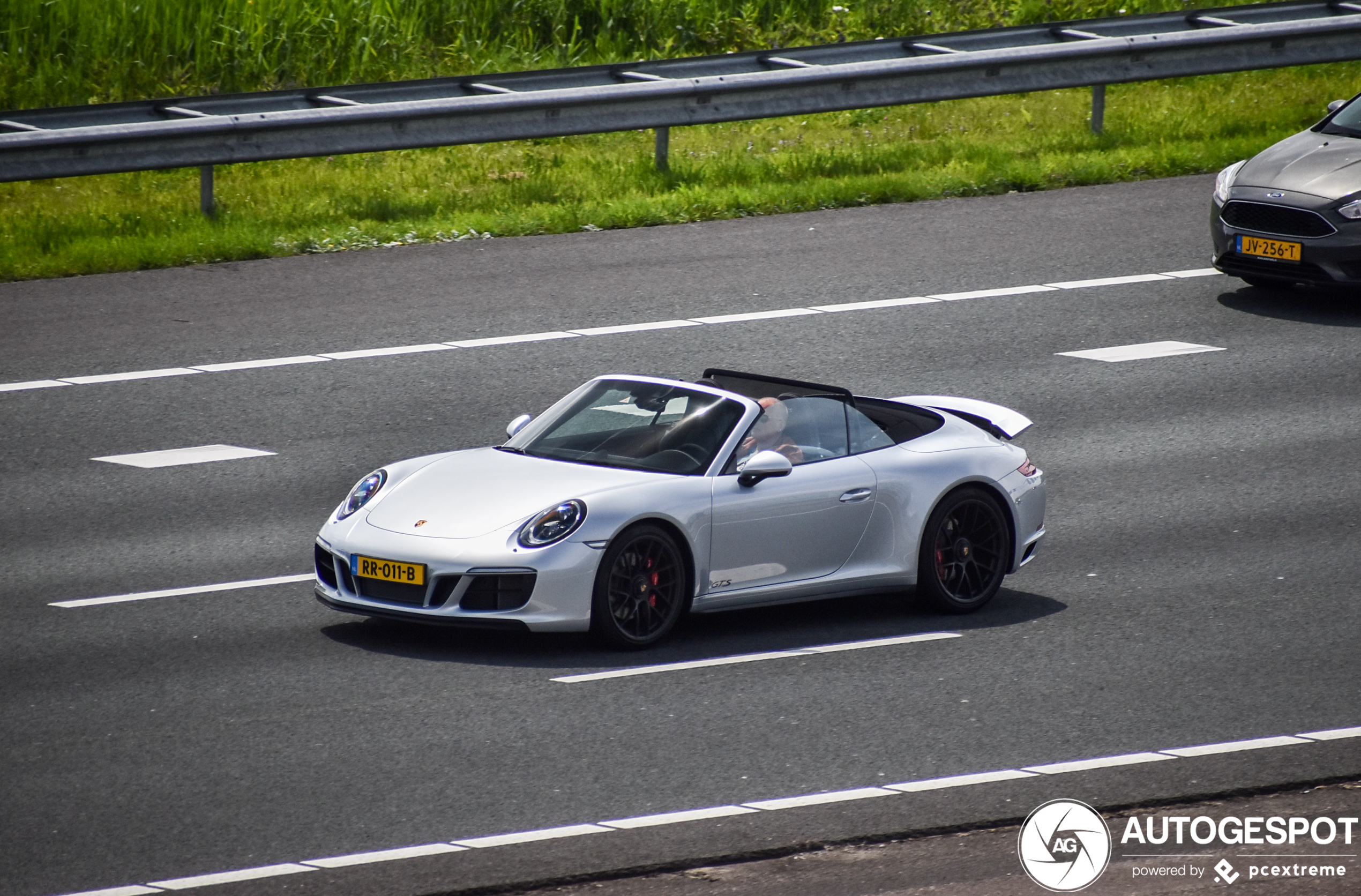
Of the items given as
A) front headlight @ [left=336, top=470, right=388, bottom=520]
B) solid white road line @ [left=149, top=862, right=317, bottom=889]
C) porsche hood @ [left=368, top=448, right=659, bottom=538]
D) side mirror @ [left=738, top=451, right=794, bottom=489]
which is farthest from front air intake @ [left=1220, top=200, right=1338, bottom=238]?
solid white road line @ [left=149, top=862, right=317, bottom=889]

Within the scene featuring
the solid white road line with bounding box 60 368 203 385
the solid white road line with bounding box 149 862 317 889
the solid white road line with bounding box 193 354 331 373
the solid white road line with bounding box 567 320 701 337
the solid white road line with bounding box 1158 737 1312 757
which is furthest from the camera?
the solid white road line with bounding box 567 320 701 337

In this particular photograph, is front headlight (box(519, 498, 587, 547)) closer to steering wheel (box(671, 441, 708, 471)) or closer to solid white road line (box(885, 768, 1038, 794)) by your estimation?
steering wheel (box(671, 441, 708, 471))

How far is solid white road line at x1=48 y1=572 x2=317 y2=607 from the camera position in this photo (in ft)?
32.2

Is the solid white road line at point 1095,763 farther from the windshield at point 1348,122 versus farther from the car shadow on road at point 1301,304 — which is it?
the windshield at point 1348,122

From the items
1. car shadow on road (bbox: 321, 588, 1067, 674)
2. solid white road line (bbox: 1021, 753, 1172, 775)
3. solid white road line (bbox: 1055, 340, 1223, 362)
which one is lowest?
car shadow on road (bbox: 321, 588, 1067, 674)

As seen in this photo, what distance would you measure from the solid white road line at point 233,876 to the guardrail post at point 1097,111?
15.5 metres

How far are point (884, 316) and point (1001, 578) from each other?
5241mm

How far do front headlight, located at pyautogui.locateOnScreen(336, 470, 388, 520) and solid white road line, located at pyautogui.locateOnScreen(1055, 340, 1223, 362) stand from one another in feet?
20.6

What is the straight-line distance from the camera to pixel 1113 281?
16406 millimetres

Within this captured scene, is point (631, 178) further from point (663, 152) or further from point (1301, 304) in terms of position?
point (1301, 304)

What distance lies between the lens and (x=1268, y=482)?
39.6 ft

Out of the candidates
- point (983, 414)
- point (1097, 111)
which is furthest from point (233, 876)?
point (1097, 111)

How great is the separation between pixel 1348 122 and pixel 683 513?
979cm

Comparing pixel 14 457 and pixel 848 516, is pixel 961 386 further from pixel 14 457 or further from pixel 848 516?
pixel 14 457
